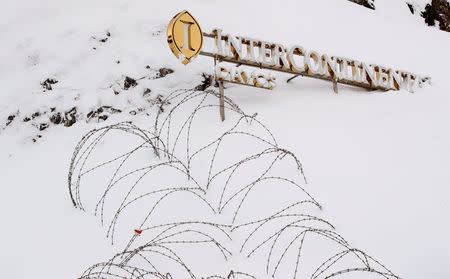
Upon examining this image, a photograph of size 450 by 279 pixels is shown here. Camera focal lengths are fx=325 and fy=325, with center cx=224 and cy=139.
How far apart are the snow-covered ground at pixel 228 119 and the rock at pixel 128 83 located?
0.30 feet

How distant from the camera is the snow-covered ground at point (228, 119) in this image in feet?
12.8

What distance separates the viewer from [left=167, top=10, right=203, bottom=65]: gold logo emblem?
18.6ft

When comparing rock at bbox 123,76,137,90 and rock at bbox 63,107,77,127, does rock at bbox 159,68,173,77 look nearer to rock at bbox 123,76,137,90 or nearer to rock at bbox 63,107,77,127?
rock at bbox 123,76,137,90

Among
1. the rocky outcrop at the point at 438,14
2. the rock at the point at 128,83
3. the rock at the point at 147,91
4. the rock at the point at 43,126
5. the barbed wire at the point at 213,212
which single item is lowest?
the barbed wire at the point at 213,212

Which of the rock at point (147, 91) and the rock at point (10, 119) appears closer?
the rock at point (10, 119)

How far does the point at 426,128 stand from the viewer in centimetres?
634

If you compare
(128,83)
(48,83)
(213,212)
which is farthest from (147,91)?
(213,212)

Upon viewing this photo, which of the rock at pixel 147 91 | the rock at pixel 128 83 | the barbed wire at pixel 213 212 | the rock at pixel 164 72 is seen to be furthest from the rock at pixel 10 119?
the rock at pixel 164 72

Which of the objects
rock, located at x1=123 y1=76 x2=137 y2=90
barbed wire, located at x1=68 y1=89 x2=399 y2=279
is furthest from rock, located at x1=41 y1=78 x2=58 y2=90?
barbed wire, located at x1=68 y1=89 x2=399 y2=279

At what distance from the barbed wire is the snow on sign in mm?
1130

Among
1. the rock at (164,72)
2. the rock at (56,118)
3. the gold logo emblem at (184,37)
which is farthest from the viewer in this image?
the rock at (164,72)

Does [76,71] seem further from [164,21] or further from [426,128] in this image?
[426,128]

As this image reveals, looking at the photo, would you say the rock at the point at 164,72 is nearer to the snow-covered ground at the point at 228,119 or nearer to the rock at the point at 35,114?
the snow-covered ground at the point at 228,119

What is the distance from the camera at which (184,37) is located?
5855mm
